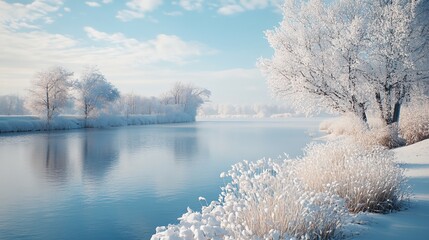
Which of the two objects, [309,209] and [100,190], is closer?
[309,209]

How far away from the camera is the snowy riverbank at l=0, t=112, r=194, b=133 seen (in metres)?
41.6

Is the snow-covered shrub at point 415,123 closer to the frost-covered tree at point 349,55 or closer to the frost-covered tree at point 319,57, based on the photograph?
the frost-covered tree at point 349,55

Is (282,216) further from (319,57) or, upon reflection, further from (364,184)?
(319,57)

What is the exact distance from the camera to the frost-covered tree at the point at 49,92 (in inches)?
1890

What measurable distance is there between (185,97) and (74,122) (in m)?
46.5

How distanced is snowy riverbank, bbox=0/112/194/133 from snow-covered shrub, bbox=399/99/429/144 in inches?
1604

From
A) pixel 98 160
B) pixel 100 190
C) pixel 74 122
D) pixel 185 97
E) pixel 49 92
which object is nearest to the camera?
pixel 100 190

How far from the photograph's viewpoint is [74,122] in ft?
169

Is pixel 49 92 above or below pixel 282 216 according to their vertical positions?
above

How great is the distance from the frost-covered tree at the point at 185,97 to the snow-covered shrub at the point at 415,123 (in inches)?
2986

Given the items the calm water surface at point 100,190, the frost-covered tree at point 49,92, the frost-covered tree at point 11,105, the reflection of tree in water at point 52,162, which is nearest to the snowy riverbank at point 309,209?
the calm water surface at point 100,190

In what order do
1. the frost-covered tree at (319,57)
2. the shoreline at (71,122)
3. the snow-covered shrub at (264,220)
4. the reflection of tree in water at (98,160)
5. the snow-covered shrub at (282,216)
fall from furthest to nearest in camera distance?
the shoreline at (71,122) < the frost-covered tree at (319,57) < the reflection of tree in water at (98,160) < the snow-covered shrub at (282,216) < the snow-covered shrub at (264,220)

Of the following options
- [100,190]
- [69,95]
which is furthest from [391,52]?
[69,95]

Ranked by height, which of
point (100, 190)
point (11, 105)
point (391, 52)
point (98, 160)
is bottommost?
point (100, 190)
